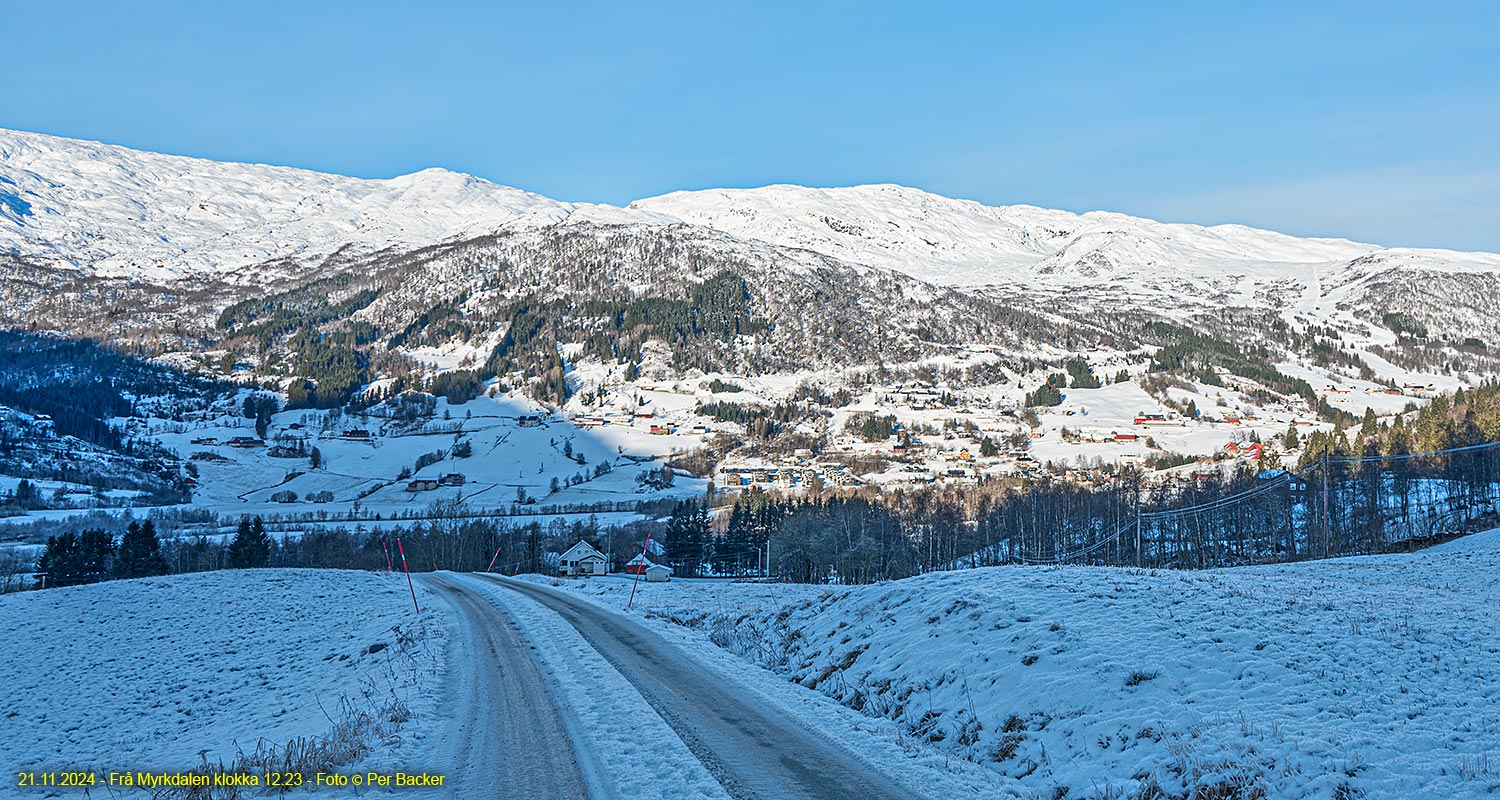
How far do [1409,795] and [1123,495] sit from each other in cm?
13639

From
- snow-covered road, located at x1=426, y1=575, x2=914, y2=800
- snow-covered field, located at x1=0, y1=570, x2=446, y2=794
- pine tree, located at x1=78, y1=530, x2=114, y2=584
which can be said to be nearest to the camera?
snow-covered road, located at x1=426, y1=575, x2=914, y2=800

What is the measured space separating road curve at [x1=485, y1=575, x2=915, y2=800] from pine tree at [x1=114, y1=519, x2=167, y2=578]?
8762 cm

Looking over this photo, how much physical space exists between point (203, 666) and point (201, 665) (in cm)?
35

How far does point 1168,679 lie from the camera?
49.6 feet

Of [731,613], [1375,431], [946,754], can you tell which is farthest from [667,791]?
[1375,431]

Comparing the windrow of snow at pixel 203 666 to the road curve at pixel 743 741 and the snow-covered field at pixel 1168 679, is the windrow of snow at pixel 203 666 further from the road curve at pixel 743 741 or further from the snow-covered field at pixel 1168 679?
the snow-covered field at pixel 1168 679

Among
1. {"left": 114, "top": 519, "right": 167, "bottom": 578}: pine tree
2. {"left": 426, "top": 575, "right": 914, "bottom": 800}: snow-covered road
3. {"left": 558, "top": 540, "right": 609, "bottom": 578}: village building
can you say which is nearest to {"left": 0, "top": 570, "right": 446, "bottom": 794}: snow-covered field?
{"left": 426, "top": 575, "right": 914, "bottom": 800}: snow-covered road

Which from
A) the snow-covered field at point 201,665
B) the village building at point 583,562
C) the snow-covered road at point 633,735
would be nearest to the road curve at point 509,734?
the snow-covered road at point 633,735

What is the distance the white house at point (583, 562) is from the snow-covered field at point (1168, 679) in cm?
8589

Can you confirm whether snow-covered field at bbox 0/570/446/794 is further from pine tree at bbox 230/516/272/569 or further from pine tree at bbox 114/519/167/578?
pine tree at bbox 230/516/272/569

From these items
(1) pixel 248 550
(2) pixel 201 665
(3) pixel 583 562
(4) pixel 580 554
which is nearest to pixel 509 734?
(2) pixel 201 665

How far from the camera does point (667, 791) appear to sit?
457 inches

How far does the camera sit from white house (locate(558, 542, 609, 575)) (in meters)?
110

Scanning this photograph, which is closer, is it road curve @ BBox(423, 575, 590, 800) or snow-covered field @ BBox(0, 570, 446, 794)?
road curve @ BBox(423, 575, 590, 800)
